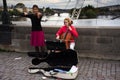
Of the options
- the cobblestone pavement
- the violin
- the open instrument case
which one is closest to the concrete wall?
the cobblestone pavement

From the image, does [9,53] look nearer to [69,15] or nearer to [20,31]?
[20,31]

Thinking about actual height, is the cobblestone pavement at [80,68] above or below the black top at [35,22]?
below

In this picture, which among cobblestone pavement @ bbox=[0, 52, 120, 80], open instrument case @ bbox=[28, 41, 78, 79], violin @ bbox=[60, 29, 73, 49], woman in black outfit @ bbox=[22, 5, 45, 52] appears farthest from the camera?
woman in black outfit @ bbox=[22, 5, 45, 52]

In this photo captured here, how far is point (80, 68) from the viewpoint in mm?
7977

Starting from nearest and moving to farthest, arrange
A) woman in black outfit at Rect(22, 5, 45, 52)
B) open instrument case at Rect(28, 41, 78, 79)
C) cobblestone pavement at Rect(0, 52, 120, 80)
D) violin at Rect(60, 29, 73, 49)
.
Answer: open instrument case at Rect(28, 41, 78, 79), cobblestone pavement at Rect(0, 52, 120, 80), violin at Rect(60, 29, 73, 49), woman in black outfit at Rect(22, 5, 45, 52)

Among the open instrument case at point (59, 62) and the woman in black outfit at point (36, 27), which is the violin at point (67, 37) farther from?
the woman in black outfit at point (36, 27)

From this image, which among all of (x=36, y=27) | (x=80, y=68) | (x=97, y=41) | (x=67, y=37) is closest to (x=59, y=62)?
(x=80, y=68)

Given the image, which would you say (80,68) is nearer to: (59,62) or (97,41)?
(59,62)

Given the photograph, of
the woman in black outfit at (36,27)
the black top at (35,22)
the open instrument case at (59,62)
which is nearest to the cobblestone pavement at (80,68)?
the open instrument case at (59,62)

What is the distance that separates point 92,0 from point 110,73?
2.91m

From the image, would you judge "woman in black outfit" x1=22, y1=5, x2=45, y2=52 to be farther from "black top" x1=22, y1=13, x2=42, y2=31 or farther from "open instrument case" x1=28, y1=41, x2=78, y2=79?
"open instrument case" x1=28, y1=41, x2=78, y2=79

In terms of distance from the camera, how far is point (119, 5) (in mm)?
9258

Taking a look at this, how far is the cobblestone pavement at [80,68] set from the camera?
23.4 feet

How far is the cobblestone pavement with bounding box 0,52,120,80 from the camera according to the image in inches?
281
